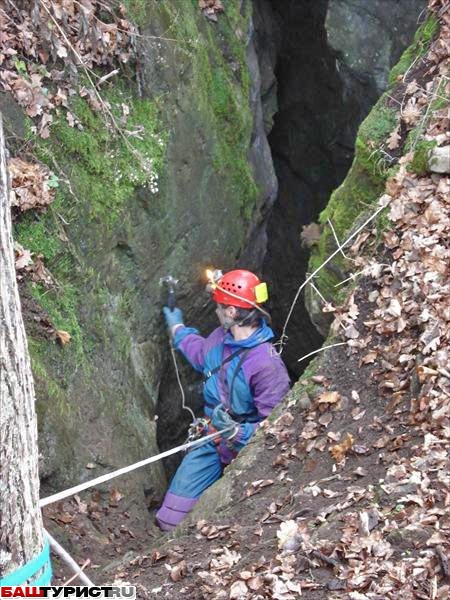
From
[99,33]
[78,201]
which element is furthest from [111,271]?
[99,33]

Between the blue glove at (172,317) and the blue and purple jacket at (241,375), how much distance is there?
178 millimetres

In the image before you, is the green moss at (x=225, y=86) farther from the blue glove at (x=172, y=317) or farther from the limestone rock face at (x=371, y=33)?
the limestone rock face at (x=371, y=33)

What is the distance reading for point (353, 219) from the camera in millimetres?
7629

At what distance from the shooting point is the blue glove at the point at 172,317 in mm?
7996

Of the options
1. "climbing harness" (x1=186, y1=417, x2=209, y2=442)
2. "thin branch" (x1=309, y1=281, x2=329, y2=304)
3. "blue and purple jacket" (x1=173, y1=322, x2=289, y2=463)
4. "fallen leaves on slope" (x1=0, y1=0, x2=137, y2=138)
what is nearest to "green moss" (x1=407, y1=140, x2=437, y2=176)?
"thin branch" (x1=309, y1=281, x2=329, y2=304)

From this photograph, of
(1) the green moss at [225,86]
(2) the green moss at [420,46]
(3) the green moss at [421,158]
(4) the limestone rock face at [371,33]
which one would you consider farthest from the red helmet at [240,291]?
(4) the limestone rock face at [371,33]

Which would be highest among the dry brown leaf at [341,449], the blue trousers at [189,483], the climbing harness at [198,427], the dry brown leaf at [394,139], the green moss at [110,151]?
the green moss at [110,151]

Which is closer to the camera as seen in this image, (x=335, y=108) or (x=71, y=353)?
Result: (x=71, y=353)

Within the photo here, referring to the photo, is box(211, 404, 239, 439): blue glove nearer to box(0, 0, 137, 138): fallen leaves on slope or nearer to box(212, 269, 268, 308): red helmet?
box(212, 269, 268, 308): red helmet

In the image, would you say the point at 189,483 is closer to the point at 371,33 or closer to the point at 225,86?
the point at 225,86

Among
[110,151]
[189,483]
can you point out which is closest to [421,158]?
[110,151]

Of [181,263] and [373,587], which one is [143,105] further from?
[373,587]

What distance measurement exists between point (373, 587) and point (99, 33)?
5455 millimetres

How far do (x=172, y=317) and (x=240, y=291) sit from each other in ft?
3.03
